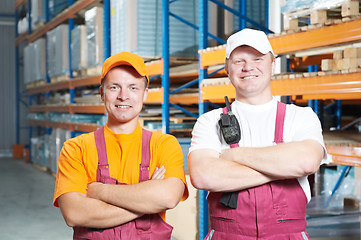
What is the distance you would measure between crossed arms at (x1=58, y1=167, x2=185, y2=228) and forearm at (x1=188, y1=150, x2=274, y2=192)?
0.61ft

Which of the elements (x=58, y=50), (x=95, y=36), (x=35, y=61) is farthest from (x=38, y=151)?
(x=95, y=36)

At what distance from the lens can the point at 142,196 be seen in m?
2.15

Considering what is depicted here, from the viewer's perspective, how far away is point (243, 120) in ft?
7.70

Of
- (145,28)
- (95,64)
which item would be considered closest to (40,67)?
(95,64)

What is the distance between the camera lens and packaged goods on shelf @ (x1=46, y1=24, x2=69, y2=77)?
10.7 m

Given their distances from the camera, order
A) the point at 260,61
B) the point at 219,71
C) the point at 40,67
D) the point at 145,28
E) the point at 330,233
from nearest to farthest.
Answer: the point at 260,61
the point at 330,233
the point at 219,71
the point at 145,28
the point at 40,67

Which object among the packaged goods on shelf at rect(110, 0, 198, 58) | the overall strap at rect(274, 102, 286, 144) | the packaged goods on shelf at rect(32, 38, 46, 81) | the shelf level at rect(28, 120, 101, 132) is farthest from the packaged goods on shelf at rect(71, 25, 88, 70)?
the overall strap at rect(274, 102, 286, 144)

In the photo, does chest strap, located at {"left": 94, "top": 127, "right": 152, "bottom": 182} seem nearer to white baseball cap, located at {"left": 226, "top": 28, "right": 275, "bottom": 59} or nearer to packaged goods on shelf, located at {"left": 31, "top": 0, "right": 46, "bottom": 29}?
white baseball cap, located at {"left": 226, "top": 28, "right": 275, "bottom": 59}

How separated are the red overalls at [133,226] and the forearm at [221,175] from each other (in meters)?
0.28

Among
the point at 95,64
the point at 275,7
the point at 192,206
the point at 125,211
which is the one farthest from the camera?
the point at 95,64

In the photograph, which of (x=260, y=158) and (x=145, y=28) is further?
(x=145, y=28)

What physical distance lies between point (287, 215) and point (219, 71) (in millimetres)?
3644

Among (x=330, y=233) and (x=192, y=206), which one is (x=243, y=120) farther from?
(x=192, y=206)

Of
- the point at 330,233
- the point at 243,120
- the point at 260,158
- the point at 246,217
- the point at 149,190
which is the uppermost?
the point at 243,120
